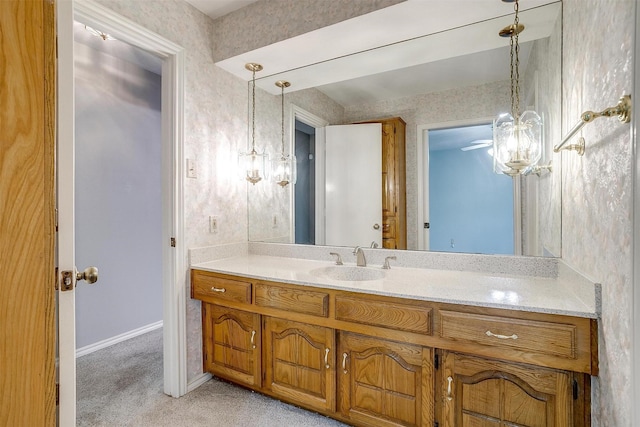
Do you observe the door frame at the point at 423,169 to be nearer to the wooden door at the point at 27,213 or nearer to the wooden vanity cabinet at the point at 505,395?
the wooden vanity cabinet at the point at 505,395

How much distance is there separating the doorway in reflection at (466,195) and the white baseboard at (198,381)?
1.65m

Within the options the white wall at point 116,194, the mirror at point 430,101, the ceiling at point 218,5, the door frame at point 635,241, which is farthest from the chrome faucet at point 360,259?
the white wall at point 116,194

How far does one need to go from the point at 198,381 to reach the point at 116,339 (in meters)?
1.18

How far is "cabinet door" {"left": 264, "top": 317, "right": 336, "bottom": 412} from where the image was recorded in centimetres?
162

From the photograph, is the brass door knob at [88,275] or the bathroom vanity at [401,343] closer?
the brass door knob at [88,275]

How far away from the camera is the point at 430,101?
1961 millimetres

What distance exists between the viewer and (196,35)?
2100 mm

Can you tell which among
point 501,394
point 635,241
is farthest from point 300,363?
point 635,241

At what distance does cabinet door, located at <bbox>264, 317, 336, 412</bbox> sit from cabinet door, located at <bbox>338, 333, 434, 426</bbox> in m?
0.07

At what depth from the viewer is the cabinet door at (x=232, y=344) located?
1.86m

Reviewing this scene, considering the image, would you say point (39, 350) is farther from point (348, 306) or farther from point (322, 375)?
point (322, 375)

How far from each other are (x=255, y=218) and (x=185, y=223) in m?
0.60

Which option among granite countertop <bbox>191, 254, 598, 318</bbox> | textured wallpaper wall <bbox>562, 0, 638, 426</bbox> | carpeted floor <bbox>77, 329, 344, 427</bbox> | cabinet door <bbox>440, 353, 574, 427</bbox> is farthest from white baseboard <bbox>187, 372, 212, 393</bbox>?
textured wallpaper wall <bbox>562, 0, 638, 426</bbox>

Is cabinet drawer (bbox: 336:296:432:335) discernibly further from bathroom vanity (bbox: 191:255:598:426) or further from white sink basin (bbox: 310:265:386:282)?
white sink basin (bbox: 310:265:386:282)
